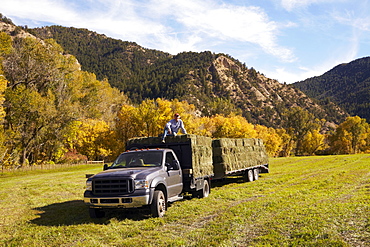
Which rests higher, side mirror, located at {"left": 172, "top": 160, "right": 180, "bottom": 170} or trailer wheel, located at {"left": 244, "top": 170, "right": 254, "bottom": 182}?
side mirror, located at {"left": 172, "top": 160, "right": 180, "bottom": 170}

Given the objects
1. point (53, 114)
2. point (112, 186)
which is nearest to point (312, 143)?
point (53, 114)

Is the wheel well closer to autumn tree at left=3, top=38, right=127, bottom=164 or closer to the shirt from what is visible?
the shirt

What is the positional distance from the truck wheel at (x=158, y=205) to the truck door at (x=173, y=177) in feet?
1.64

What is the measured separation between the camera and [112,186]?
884 centimetres

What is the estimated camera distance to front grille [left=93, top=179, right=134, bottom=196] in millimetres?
8688

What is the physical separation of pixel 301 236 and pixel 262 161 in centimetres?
1465

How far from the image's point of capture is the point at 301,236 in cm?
638

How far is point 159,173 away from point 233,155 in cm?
718

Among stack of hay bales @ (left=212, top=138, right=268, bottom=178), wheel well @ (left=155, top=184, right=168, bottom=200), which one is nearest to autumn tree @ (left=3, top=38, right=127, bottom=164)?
stack of hay bales @ (left=212, top=138, right=268, bottom=178)

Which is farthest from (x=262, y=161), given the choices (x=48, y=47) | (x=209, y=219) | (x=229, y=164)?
(x=48, y=47)

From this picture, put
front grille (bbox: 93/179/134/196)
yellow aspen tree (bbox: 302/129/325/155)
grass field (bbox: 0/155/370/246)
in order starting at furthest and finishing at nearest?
yellow aspen tree (bbox: 302/129/325/155) < front grille (bbox: 93/179/134/196) < grass field (bbox: 0/155/370/246)

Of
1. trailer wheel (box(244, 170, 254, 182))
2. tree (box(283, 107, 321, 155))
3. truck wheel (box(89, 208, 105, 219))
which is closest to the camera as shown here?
truck wheel (box(89, 208, 105, 219))

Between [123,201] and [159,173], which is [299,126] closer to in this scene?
[159,173]

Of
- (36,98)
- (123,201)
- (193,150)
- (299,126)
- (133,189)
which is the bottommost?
(123,201)
